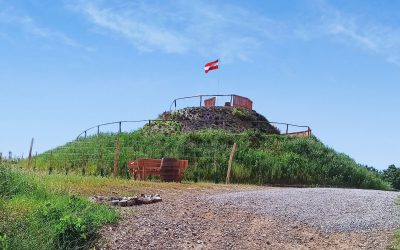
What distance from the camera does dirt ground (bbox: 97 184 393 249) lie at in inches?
452

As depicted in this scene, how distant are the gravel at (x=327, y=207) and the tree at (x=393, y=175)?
40.6 meters

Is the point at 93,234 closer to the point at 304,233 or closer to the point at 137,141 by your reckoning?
the point at 304,233

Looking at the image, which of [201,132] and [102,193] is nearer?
[102,193]

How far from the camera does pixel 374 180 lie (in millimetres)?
32000

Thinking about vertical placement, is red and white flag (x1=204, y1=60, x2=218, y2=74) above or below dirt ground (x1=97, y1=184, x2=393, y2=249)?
above

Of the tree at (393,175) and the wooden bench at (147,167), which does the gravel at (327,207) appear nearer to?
the wooden bench at (147,167)

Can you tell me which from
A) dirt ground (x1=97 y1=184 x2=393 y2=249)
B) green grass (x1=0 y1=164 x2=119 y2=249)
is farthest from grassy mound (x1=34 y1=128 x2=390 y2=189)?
green grass (x1=0 y1=164 x2=119 y2=249)

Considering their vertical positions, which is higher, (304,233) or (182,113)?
(182,113)

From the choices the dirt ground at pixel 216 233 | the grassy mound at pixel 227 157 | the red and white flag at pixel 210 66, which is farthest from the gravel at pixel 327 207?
the red and white flag at pixel 210 66

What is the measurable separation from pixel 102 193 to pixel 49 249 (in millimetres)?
6381

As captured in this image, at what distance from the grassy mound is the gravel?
1070 centimetres

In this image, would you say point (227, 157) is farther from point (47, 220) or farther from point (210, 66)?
point (47, 220)

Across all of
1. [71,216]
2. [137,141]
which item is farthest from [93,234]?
[137,141]

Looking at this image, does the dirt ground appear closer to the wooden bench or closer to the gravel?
the gravel
